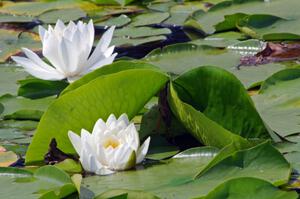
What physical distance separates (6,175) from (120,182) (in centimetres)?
27

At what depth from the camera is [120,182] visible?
1.73 meters

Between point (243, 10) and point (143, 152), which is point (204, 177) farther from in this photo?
point (243, 10)

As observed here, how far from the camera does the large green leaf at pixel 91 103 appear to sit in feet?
6.12

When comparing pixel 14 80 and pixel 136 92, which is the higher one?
pixel 136 92

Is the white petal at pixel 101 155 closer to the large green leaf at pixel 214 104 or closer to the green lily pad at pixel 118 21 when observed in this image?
the large green leaf at pixel 214 104

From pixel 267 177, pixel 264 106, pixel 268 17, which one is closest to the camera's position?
pixel 267 177

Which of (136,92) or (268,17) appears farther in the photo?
(268,17)

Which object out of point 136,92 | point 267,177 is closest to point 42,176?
point 136,92

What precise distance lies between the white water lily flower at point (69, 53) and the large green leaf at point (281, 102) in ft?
1.37

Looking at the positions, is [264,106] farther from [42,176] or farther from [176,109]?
[42,176]

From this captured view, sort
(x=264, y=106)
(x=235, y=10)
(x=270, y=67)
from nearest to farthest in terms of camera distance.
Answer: (x=264, y=106) < (x=270, y=67) < (x=235, y=10)

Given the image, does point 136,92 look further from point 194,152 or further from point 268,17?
point 268,17

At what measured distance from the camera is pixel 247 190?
5.01 ft

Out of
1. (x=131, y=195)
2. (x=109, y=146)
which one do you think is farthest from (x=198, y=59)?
(x=131, y=195)
